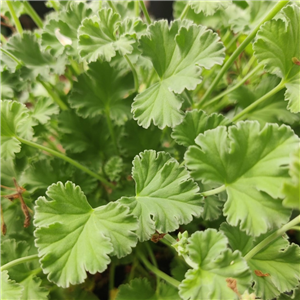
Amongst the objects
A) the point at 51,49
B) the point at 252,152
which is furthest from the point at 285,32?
the point at 51,49

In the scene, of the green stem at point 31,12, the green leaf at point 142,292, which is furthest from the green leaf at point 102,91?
the green leaf at point 142,292

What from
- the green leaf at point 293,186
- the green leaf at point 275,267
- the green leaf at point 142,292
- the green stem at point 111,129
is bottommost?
the green leaf at point 142,292

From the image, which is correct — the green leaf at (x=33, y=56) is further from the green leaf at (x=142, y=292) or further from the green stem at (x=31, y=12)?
the green leaf at (x=142, y=292)

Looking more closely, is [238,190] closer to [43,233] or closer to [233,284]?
Answer: [233,284]

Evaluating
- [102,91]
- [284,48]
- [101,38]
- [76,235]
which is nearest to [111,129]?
[102,91]

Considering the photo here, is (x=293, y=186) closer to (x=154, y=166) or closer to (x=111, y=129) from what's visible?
(x=154, y=166)

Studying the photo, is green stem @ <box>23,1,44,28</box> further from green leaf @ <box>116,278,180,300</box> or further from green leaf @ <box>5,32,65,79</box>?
green leaf @ <box>116,278,180,300</box>
